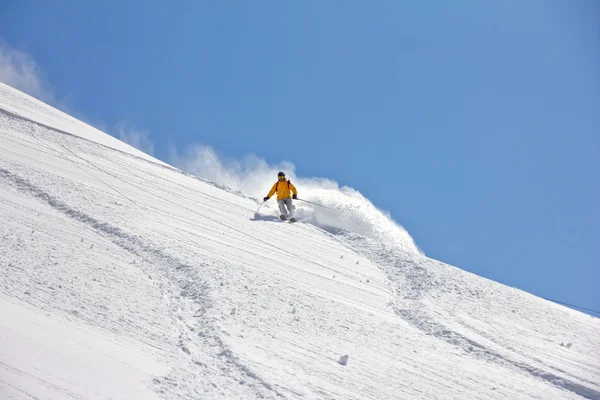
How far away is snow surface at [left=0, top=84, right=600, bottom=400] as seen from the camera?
8.45m

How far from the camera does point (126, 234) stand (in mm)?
14172

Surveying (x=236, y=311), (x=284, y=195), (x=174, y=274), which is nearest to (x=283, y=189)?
(x=284, y=195)

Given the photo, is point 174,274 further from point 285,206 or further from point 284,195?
point 285,206

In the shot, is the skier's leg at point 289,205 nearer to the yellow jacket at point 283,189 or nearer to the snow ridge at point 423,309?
the yellow jacket at point 283,189

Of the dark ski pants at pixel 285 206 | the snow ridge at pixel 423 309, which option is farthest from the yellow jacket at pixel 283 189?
the snow ridge at pixel 423 309

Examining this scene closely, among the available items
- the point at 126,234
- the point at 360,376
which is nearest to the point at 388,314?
the point at 360,376

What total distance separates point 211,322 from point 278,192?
10.1m

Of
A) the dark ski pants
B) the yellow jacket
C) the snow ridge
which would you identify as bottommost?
the snow ridge

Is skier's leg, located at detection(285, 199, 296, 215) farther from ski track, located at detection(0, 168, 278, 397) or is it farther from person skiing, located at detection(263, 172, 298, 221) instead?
ski track, located at detection(0, 168, 278, 397)

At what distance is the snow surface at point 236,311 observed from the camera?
8445 millimetres

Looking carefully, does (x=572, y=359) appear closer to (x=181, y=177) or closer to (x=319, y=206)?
(x=319, y=206)

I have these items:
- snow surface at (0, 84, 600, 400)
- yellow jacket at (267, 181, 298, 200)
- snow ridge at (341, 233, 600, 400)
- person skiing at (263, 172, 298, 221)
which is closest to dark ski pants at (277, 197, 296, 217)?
person skiing at (263, 172, 298, 221)

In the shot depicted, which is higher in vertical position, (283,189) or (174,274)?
(283,189)

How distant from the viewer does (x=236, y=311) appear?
11.0 m
